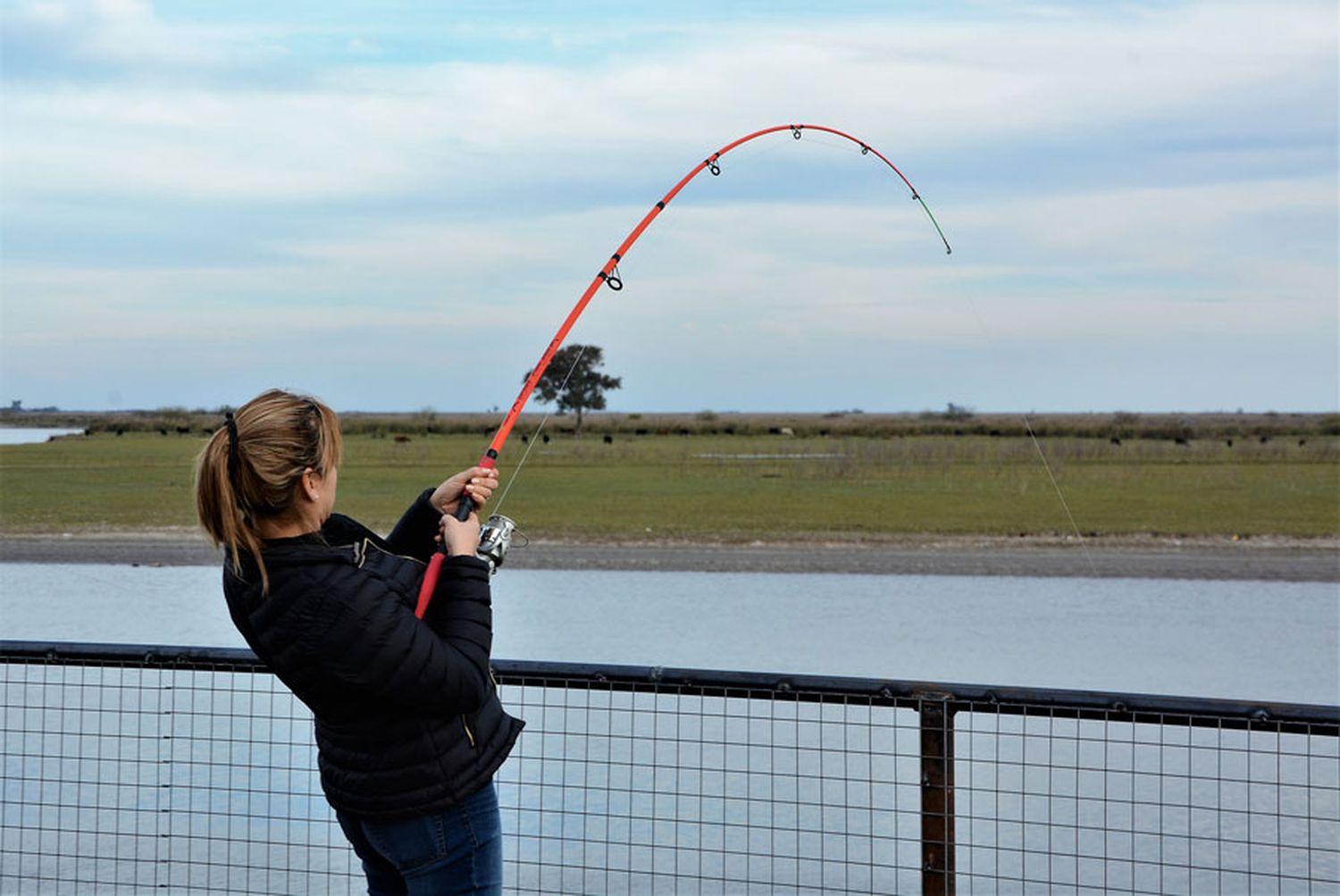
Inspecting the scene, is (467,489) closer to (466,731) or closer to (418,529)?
(418,529)

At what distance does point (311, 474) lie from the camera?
245 centimetres

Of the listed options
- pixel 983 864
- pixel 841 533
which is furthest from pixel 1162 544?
pixel 983 864

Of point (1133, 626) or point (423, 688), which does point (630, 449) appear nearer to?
point (1133, 626)

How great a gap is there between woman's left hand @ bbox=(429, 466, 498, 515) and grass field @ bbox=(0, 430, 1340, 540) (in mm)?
19118

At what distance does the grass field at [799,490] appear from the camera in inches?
944

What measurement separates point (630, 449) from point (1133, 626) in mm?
40103

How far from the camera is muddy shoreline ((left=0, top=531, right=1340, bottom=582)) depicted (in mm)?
18797

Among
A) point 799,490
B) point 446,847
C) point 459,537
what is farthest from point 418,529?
point 799,490

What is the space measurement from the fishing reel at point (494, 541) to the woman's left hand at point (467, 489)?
5 cm

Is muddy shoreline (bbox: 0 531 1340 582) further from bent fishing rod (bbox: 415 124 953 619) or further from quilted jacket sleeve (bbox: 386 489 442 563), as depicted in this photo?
quilted jacket sleeve (bbox: 386 489 442 563)

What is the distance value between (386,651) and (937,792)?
156 cm

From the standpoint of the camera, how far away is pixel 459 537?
263 cm

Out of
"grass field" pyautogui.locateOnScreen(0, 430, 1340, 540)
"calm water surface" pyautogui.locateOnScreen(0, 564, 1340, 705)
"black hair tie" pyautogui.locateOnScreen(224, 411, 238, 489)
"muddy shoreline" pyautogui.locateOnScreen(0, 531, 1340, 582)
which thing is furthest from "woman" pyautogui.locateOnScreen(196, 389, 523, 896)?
"grass field" pyautogui.locateOnScreen(0, 430, 1340, 540)

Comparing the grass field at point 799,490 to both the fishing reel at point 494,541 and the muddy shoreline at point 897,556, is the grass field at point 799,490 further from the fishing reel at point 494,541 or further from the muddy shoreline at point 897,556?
the fishing reel at point 494,541
